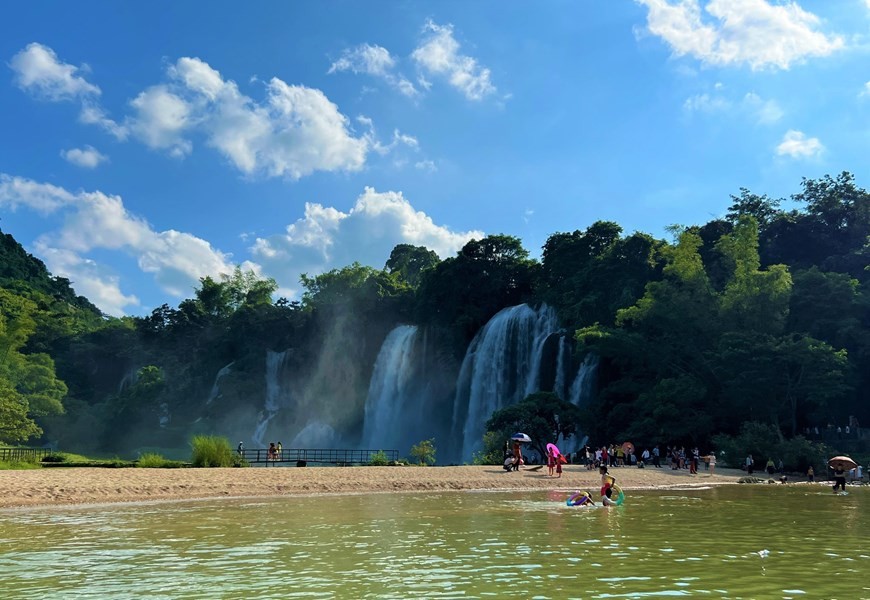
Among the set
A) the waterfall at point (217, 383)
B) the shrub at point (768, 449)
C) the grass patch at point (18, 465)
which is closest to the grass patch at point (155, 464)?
the grass patch at point (18, 465)

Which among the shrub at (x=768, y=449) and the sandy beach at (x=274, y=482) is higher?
the shrub at (x=768, y=449)

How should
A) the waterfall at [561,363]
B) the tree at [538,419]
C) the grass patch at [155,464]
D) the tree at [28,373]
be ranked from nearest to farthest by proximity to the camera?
the grass patch at [155,464] < the tree at [538,419] < the waterfall at [561,363] < the tree at [28,373]

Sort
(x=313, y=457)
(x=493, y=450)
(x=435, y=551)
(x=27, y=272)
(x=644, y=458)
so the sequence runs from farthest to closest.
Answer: (x=27, y=272) < (x=313, y=457) < (x=644, y=458) < (x=493, y=450) < (x=435, y=551)

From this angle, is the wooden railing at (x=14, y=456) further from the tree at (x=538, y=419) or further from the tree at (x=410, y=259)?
the tree at (x=410, y=259)

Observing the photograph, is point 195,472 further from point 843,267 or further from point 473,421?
point 843,267

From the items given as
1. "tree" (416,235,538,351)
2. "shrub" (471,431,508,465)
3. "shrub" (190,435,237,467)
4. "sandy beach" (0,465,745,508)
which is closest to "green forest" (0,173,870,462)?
"tree" (416,235,538,351)

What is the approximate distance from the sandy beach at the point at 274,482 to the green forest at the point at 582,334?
9.38 metres

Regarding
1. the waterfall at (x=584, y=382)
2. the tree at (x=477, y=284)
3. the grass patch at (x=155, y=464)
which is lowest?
the grass patch at (x=155, y=464)

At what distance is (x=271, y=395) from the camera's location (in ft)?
265

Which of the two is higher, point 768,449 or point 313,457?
point 768,449

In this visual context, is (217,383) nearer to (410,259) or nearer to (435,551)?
(410,259)

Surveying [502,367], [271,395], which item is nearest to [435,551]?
[502,367]

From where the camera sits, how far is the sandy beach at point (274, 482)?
832 inches

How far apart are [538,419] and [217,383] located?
A: 176 feet
